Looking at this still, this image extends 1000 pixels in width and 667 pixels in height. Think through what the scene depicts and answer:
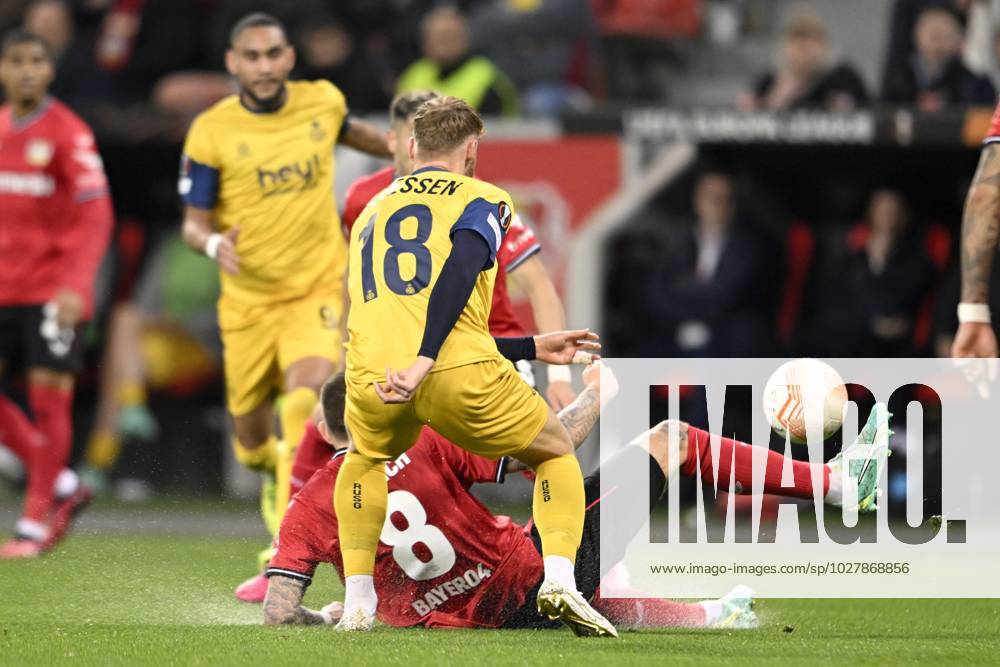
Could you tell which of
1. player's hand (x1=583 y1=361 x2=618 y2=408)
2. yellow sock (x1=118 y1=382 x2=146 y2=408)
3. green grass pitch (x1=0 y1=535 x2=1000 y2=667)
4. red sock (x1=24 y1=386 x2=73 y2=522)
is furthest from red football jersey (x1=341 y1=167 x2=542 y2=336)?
yellow sock (x1=118 y1=382 x2=146 y2=408)

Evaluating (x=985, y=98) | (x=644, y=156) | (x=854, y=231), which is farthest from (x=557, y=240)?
(x=985, y=98)

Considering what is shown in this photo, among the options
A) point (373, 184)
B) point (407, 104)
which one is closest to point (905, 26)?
point (373, 184)

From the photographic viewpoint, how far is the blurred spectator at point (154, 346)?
1333cm

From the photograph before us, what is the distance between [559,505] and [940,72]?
21.9ft

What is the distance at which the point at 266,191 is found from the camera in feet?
29.6

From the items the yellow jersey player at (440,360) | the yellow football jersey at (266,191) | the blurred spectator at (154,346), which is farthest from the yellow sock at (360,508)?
the blurred spectator at (154,346)

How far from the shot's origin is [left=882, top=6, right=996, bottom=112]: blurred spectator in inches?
464

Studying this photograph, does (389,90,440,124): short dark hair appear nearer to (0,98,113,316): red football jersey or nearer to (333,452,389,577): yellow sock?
(333,452,389,577): yellow sock

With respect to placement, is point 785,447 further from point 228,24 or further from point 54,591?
point 228,24

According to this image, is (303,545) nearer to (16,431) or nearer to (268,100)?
(268,100)

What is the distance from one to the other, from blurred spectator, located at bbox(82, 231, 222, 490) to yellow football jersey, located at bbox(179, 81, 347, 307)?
171 inches

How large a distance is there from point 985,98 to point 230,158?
4997mm

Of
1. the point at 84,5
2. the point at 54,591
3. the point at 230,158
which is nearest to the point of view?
the point at 54,591

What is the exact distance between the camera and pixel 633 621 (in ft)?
21.7
